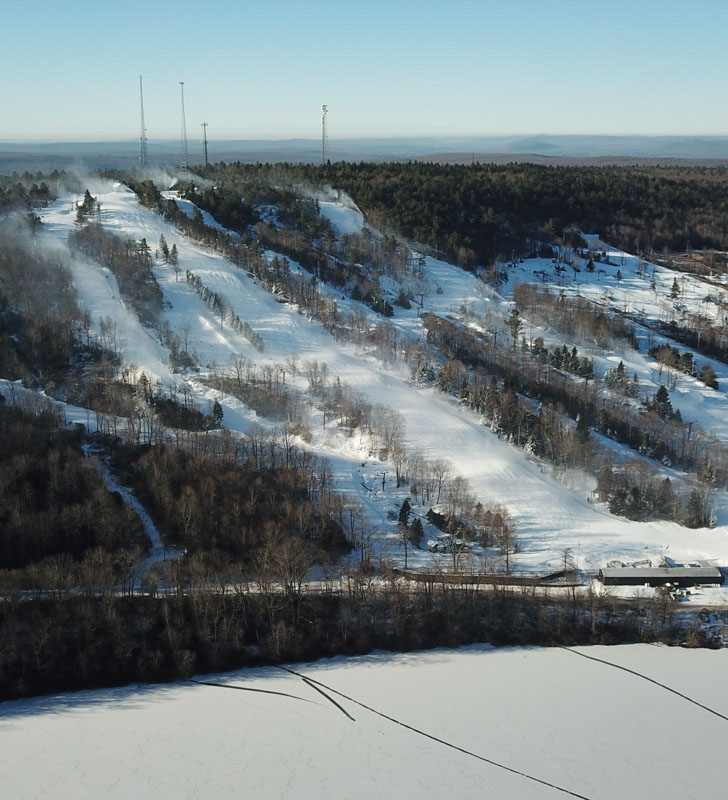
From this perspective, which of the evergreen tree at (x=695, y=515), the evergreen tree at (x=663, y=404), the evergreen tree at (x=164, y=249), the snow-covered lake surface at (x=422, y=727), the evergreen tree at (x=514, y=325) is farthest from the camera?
the evergreen tree at (x=164, y=249)

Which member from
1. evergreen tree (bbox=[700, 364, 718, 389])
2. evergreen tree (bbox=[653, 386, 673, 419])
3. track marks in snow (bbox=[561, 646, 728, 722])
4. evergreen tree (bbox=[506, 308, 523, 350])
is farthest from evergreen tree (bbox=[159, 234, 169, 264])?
track marks in snow (bbox=[561, 646, 728, 722])

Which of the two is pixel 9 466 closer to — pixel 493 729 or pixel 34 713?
pixel 34 713

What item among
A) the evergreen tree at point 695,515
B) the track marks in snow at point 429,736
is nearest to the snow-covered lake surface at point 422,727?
the track marks in snow at point 429,736

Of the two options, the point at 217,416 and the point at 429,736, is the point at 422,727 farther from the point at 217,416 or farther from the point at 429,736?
the point at 217,416

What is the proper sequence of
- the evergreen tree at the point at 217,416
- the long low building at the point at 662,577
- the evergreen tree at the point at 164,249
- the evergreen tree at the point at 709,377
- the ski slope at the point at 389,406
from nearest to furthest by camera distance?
the long low building at the point at 662,577, the ski slope at the point at 389,406, the evergreen tree at the point at 217,416, the evergreen tree at the point at 709,377, the evergreen tree at the point at 164,249

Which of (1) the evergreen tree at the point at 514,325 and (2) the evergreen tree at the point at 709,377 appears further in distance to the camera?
(1) the evergreen tree at the point at 514,325

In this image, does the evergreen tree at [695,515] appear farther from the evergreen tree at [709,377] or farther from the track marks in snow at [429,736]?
the track marks in snow at [429,736]

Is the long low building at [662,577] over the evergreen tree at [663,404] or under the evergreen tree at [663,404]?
under

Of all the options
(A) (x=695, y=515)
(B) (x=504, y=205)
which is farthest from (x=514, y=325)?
(B) (x=504, y=205)
